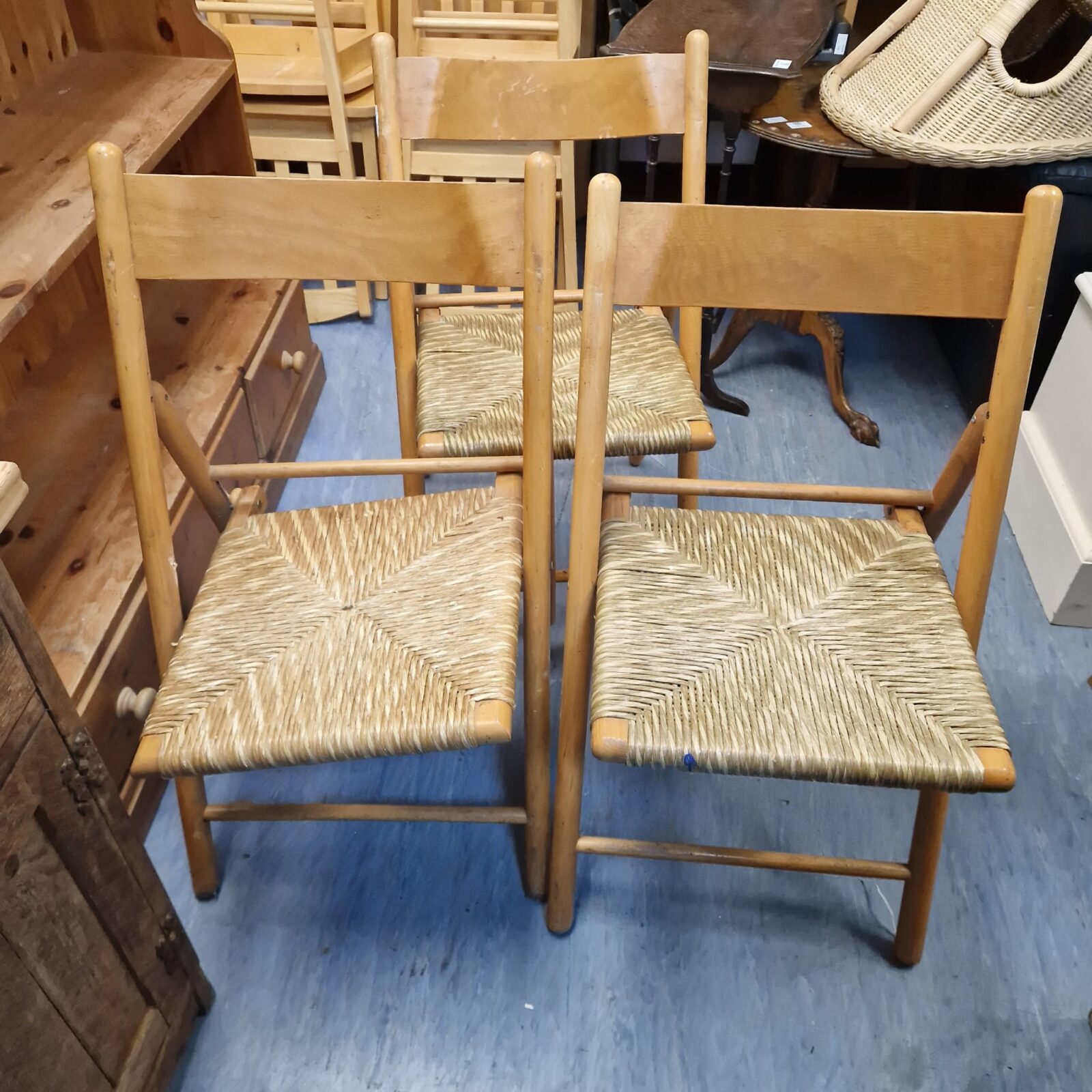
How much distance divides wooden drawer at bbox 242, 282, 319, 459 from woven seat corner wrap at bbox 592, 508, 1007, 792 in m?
0.82

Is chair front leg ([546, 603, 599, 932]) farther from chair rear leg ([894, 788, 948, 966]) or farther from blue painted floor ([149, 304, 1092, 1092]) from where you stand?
chair rear leg ([894, 788, 948, 966])

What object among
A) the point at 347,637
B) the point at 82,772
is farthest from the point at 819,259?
the point at 82,772

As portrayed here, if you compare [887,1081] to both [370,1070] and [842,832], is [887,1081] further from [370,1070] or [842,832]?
[370,1070]

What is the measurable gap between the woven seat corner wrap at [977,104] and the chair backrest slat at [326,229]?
91cm

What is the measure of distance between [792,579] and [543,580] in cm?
25

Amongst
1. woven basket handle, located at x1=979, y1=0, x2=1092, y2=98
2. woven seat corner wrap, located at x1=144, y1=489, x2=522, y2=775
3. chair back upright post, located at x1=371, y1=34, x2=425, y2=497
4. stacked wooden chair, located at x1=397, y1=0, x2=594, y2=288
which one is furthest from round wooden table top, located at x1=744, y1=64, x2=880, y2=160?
woven seat corner wrap, located at x1=144, y1=489, x2=522, y2=775

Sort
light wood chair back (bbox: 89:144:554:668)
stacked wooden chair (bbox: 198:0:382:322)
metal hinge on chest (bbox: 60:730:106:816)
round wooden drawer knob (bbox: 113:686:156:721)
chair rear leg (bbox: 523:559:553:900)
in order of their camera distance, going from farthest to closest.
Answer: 1. stacked wooden chair (bbox: 198:0:382:322)
2. round wooden drawer knob (bbox: 113:686:156:721)
3. chair rear leg (bbox: 523:559:553:900)
4. light wood chair back (bbox: 89:144:554:668)
5. metal hinge on chest (bbox: 60:730:106:816)

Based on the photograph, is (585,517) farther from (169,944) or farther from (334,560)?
(169,944)

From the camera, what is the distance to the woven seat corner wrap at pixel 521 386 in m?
1.06

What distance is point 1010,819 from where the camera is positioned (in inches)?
45.4

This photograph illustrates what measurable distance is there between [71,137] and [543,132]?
24.9 inches

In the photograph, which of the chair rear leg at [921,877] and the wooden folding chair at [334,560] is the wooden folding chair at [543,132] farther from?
the chair rear leg at [921,877]

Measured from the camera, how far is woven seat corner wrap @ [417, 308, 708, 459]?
1.06 metres

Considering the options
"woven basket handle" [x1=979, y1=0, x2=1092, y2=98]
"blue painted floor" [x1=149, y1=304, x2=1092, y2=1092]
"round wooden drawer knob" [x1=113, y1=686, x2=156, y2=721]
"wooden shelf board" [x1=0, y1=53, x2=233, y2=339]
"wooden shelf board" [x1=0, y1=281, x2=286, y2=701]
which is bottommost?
"blue painted floor" [x1=149, y1=304, x2=1092, y2=1092]
